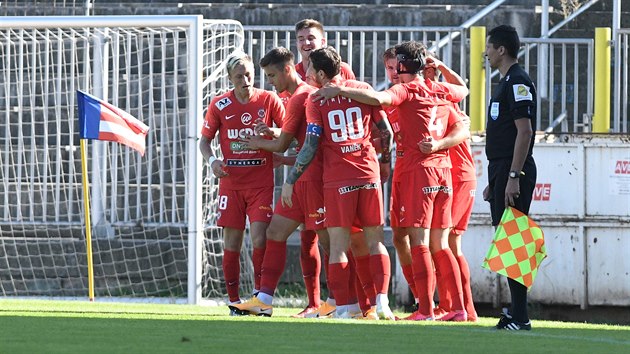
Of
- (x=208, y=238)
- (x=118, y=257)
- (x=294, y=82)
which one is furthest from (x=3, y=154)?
(x=294, y=82)

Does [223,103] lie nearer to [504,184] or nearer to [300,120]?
[300,120]

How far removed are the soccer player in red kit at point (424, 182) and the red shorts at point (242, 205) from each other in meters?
1.21

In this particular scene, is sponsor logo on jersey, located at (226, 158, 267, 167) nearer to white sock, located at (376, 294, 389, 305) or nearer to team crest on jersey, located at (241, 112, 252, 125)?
team crest on jersey, located at (241, 112, 252, 125)

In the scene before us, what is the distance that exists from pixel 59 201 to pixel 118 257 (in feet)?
2.90

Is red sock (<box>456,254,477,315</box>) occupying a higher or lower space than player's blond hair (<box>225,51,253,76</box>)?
lower

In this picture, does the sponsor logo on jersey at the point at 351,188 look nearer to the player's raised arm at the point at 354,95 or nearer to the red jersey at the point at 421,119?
the red jersey at the point at 421,119

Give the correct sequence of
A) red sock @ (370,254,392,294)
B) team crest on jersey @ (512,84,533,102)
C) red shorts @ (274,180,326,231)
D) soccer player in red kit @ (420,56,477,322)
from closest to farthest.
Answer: team crest on jersey @ (512,84,533,102), red sock @ (370,254,392,294), red shorts @ (274,180,326,231), soccer player in red kit @ (420,56,477,322)

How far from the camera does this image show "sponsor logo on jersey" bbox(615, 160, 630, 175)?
1313cm

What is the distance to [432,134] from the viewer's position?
401 inches

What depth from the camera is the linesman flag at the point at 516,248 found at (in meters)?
8.71

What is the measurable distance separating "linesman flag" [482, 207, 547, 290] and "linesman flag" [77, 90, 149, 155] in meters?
4.72

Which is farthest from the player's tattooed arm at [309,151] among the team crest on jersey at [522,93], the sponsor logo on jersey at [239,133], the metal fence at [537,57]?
the metal fence at [537,57]

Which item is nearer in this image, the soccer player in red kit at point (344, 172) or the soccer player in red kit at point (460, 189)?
the soccer player in red kit at point (344, 172)

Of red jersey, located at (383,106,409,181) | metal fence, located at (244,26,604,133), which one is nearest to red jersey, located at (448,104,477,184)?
red jersey, located at (383,106,409,181)
